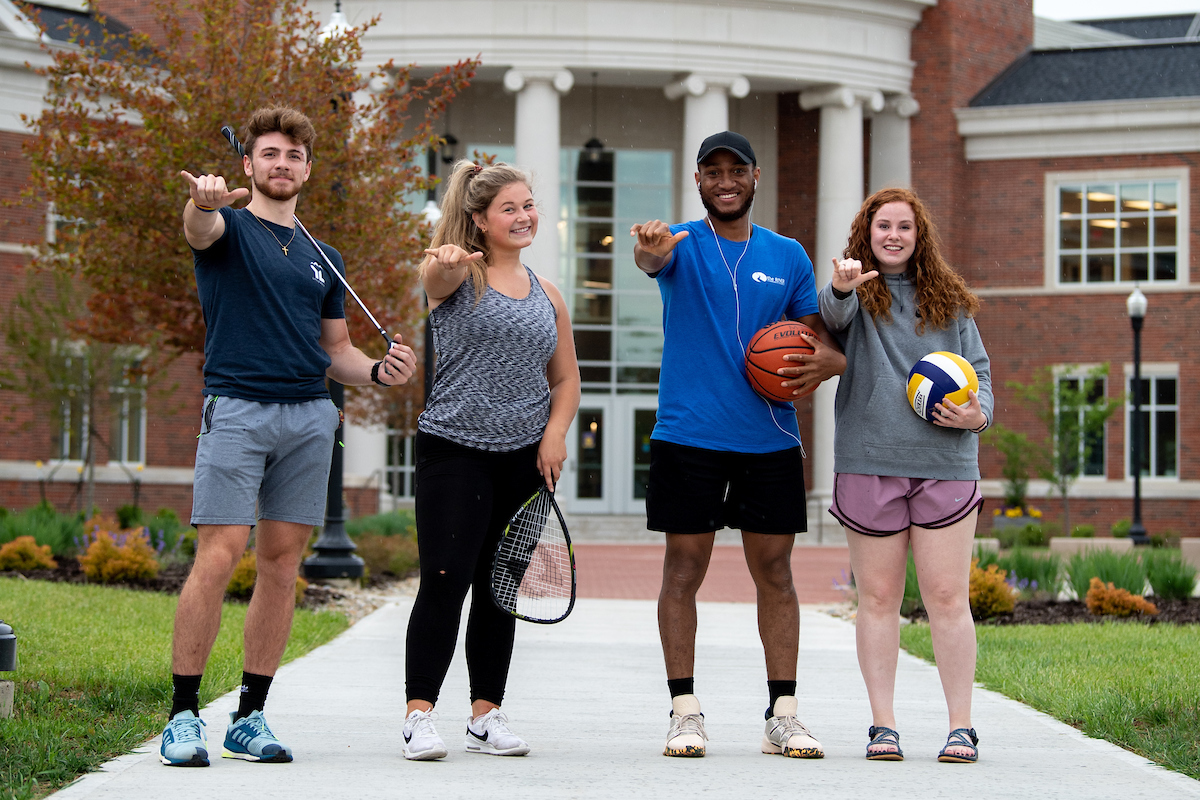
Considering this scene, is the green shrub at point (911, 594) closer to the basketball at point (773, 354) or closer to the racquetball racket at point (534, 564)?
the basketball at point (773, 354)

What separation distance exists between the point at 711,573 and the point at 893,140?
15.7 m

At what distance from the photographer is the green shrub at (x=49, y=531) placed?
13.3 m

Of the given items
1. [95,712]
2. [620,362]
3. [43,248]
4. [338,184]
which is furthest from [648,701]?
[620,362]

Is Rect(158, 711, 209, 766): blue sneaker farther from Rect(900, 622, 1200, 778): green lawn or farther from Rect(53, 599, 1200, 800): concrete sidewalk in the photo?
Rect(900, 622, 1200, 778): green lawn

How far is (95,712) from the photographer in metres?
5.35

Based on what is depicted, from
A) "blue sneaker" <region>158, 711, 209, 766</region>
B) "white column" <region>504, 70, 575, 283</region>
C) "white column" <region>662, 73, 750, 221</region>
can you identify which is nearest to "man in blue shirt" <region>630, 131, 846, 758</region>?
"blue sneaker" <region>158, 711, 209, 766</region>

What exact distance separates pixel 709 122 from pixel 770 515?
79.4 feet

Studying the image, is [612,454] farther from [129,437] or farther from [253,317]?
[253,317]

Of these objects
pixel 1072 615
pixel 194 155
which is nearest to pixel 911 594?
pixel 1072 615

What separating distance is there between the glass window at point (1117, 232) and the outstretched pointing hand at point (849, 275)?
26822 mm

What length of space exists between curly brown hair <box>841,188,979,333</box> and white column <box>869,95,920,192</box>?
2600 cm

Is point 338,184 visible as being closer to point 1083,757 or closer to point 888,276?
point 888,276

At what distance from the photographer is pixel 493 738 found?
15.8ft

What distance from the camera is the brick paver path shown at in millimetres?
15062
